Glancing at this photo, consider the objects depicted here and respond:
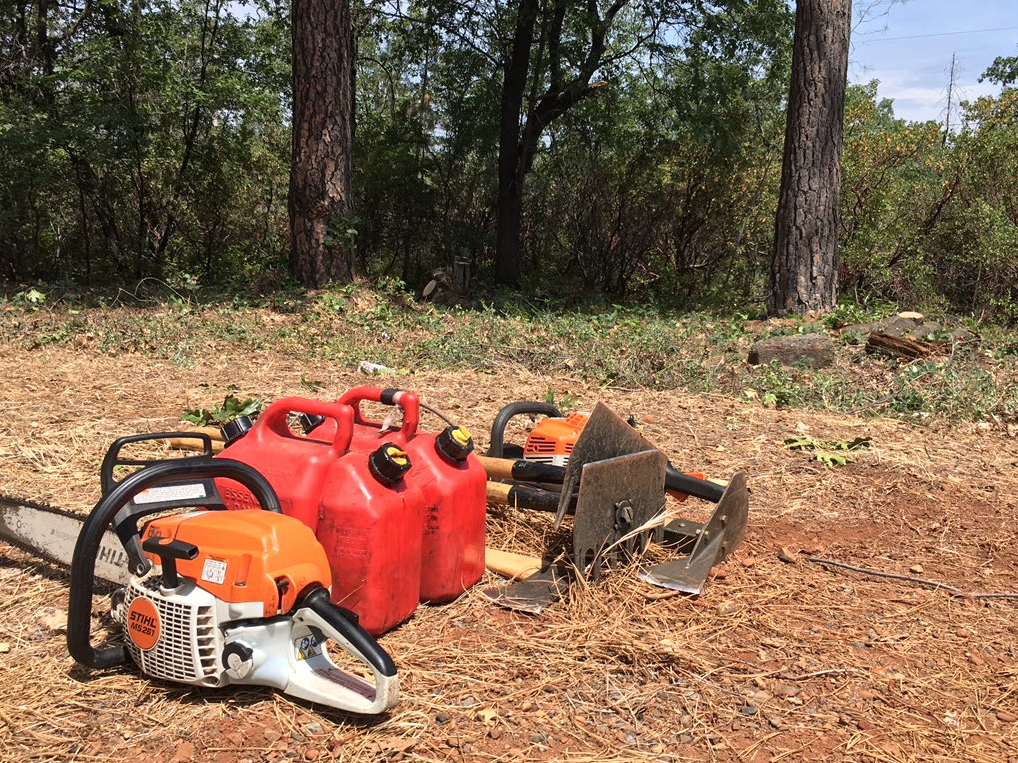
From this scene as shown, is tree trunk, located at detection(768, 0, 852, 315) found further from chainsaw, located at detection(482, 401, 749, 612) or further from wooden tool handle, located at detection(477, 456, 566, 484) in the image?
wooden tool handle, located at detection(477, 456, 566, 484)

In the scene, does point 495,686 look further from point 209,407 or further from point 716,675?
point 209,407

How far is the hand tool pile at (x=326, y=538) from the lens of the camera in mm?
2137

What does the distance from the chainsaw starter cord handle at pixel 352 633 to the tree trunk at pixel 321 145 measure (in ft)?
28.0

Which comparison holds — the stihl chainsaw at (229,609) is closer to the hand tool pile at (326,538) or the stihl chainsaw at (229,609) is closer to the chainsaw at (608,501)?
the hand tool pile at (326,538)

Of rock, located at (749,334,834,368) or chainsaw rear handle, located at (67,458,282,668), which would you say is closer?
chainsaw rear handle, located at (67,458,282,668)

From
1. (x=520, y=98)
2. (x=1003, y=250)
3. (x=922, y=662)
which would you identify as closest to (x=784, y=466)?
(x=922, y=662)

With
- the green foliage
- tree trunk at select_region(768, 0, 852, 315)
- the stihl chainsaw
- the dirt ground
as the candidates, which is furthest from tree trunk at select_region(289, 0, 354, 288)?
the stihl chainsaw

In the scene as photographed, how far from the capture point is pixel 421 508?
2.65 m

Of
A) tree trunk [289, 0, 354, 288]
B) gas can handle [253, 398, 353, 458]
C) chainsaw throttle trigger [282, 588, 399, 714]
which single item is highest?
tree trunk [289, 0, 354, 288]

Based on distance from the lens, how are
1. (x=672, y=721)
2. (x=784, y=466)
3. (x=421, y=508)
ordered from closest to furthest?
(x=672, y=721), (x=421, y=508), (x=784, y=466)

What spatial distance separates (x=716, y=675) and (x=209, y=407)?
4048 millimetres

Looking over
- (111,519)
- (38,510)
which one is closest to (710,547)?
(111,519)

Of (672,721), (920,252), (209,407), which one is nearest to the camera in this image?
(672,721)

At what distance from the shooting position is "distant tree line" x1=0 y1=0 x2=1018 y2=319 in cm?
1291
